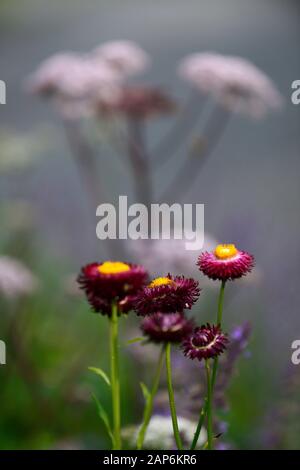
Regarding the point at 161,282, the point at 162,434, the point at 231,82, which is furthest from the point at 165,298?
the point at 231,82

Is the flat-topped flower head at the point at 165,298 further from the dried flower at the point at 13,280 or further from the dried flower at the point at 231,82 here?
the dried flower at the point at 231,82

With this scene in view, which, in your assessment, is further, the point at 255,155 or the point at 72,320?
the point at 255,155

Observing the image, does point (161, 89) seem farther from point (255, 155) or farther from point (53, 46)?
point (53, 46)

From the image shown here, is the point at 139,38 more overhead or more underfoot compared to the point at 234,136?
more overhead

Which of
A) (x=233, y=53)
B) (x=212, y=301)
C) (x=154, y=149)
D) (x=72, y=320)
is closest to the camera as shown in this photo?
(x=212, y=301)

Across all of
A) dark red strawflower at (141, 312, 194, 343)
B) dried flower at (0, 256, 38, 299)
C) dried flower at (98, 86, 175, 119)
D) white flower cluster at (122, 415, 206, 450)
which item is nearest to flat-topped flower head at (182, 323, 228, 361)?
dark red strawflower at (141, 312, 194, 343)
